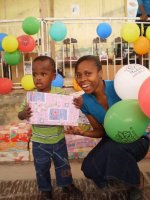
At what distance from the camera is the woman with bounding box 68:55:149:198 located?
5.81 ft

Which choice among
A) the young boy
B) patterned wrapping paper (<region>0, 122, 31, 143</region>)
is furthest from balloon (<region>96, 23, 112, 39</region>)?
the young boy

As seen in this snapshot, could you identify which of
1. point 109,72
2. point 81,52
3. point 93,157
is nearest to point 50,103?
point 93,157

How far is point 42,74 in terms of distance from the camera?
1987 millimetres

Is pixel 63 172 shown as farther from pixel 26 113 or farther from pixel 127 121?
pixel 127 121

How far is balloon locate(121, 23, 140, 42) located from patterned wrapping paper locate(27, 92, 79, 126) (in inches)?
89.6

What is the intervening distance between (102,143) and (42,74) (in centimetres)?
57

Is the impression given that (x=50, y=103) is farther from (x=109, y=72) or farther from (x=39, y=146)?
(x=109, y=72)

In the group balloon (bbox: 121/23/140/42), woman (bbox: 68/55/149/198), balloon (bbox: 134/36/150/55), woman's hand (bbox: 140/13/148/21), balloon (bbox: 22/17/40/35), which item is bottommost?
woman (bbox: 68/55/149/198)

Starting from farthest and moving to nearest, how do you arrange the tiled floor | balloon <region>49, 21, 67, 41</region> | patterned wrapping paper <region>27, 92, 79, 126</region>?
balloon <region>49, 21, 67, 41</region> < the tiled floor < patterned wrapping paper <region>27, 92, 79, 126</region>

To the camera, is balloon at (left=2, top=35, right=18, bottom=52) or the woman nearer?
the woman

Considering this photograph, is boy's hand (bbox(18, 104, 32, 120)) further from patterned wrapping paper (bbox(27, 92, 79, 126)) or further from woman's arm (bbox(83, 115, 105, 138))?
woman's arm (bbox(83, 115, 105, 138))

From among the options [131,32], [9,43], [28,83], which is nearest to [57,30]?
[9,43]

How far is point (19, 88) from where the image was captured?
4473 millimetres

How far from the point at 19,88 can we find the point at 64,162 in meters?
2.53
